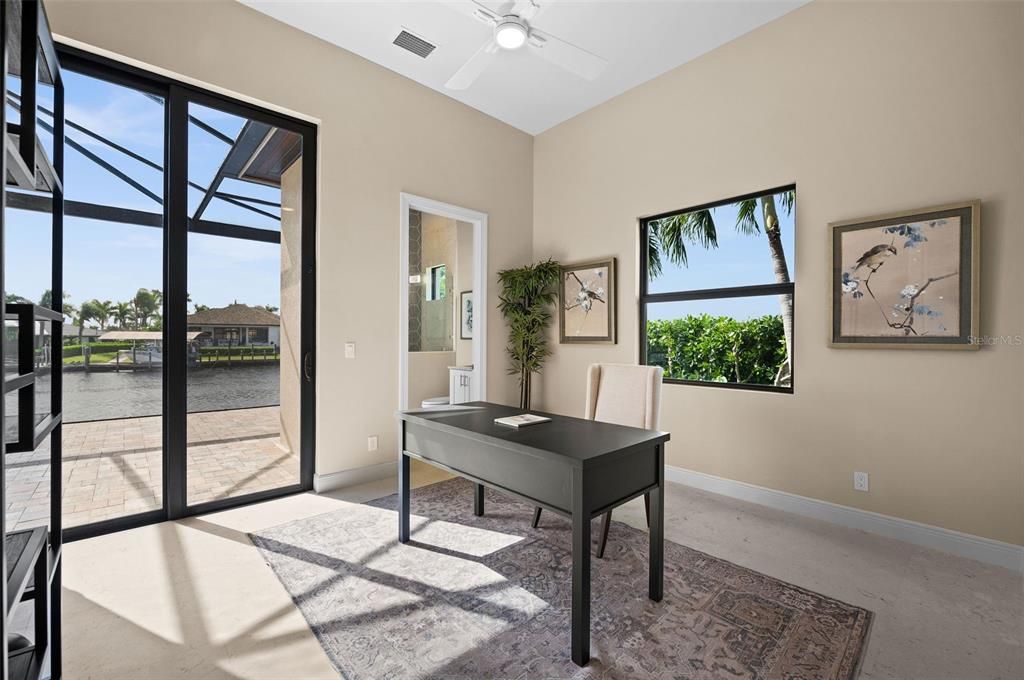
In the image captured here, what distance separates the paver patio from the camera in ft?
7.25

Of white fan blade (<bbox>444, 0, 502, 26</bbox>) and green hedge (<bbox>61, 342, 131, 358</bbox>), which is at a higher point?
white fan blade (<bbox>444, 0, 502, 26</bbox>)

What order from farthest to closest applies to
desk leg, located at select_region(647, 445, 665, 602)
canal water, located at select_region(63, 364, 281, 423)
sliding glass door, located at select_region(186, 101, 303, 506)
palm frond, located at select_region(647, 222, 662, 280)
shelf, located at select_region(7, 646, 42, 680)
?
palm frond, located at select_region(647, 222, 662, 280), sliding glass door, located at select_region(186, 101, 303, 506), canal water, located at select_region(63, 364, 281, 423), desk leg, located at select_region(647, 445, 665, 602), shelf, located at select_region(7, 646, 42, 680)

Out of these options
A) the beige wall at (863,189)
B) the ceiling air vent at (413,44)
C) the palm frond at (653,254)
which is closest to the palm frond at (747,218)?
the beige wall at (863,189)

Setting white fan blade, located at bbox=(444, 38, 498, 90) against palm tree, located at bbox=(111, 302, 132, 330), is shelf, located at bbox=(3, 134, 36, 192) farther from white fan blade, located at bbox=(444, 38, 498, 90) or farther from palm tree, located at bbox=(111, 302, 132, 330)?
white fan blade, located at bbox=(444, 38, 498, 90)

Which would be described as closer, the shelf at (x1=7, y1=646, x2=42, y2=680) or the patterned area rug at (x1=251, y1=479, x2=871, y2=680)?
the shelf at (x1=7, y1=646, x2=42, y2=680)

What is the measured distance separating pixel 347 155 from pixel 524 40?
5.39 ft

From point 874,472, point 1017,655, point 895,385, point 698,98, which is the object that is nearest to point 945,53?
point 698,98

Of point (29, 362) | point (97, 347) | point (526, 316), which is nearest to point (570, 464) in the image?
point (29, 362)

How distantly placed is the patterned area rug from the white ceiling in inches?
116

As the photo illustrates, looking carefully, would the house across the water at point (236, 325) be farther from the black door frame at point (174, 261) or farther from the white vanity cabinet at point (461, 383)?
the white vanity cabinet at point (461, 383)

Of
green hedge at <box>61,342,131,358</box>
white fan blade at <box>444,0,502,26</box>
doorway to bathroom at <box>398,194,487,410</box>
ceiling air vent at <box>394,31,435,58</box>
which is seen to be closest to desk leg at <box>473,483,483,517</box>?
doorway to bathroom at <box>398,194,487,410</box>

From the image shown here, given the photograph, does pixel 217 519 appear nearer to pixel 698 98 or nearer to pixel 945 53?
pixel 698 98

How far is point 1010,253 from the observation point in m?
2.39

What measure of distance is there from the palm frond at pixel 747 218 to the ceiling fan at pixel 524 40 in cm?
153
